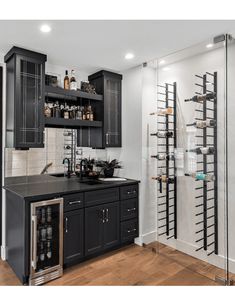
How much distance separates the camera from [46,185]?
2.94 metres

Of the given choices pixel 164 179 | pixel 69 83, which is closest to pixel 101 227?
pixel 164 179

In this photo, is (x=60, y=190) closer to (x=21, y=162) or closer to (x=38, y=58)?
(x=21, y=162)

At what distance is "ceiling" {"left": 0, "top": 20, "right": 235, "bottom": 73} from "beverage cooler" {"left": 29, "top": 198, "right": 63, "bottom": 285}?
1.70 m

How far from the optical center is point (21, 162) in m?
2.96

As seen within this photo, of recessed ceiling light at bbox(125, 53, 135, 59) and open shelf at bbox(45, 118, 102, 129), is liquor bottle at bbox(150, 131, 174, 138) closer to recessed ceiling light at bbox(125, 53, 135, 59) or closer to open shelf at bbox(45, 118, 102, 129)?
open shelf at bbox(45, 118, 102, 129)

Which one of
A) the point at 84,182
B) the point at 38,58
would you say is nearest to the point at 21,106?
the point at 38,58

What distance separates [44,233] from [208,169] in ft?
6.36

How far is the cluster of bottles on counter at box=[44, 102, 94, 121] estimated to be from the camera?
3053mm

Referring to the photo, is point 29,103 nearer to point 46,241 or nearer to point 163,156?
point 46,241

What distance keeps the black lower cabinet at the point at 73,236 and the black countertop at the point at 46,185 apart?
0.93 ft

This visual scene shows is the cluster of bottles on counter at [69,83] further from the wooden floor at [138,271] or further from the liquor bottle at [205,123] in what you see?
the wooden floor at [138,271]

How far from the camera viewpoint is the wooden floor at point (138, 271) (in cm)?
240

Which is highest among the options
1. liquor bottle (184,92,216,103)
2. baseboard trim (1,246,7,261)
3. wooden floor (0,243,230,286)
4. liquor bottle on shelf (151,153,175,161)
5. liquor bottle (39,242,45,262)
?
liquor bottle (184,92,216,103)

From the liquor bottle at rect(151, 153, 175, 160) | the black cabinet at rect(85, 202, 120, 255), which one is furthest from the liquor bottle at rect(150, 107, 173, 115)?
the black cabinet at rect(85, 202, 120, 255)
